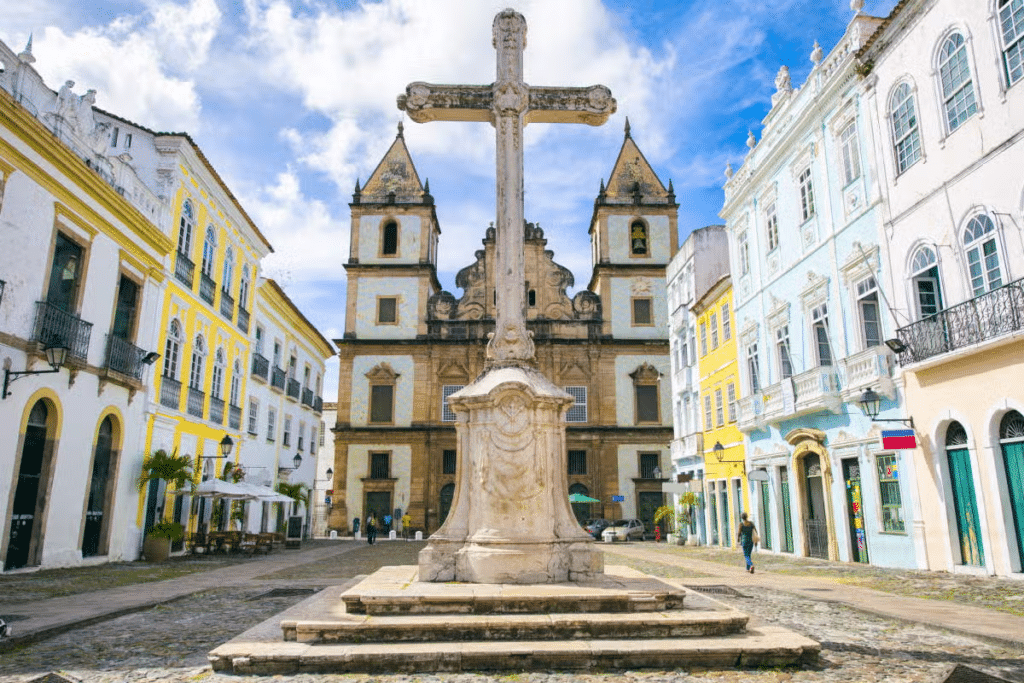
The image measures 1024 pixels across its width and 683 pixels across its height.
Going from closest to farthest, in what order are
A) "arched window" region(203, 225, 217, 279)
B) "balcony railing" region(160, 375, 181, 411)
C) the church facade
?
"balcony railing" region(160, 375, 181, 411) < "arched window" region(203, 225, 217, 279) < the church facade

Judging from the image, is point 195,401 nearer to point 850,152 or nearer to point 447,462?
point 447,462

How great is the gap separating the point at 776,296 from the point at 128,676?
60.2 ft

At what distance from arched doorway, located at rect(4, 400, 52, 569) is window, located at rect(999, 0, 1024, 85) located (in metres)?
18.0

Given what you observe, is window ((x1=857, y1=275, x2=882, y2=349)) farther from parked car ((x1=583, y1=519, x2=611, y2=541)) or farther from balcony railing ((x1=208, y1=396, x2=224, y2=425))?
parked car ((x1=583, y1=519, x2=611, y2=541))

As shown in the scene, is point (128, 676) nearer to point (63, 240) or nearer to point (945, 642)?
point (945, 642)

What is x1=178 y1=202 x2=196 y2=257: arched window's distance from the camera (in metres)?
20.2

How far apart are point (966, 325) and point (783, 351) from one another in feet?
25.7

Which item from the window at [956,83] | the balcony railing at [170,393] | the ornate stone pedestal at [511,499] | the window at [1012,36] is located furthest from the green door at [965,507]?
the balcony railing at [170,393]

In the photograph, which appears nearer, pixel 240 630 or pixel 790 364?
pixel 240 630

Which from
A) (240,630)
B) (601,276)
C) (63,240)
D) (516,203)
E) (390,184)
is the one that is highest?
(390,184)

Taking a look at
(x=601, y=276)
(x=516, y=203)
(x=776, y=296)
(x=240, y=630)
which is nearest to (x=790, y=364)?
(x=776, y=296)

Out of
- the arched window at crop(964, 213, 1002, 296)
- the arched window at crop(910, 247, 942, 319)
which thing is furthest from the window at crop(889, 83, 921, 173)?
the arched window at crop(964, 213, 1002, 296)

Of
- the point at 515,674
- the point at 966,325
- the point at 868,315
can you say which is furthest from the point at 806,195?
the point at 515,674

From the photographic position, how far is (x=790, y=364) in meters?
19.6
